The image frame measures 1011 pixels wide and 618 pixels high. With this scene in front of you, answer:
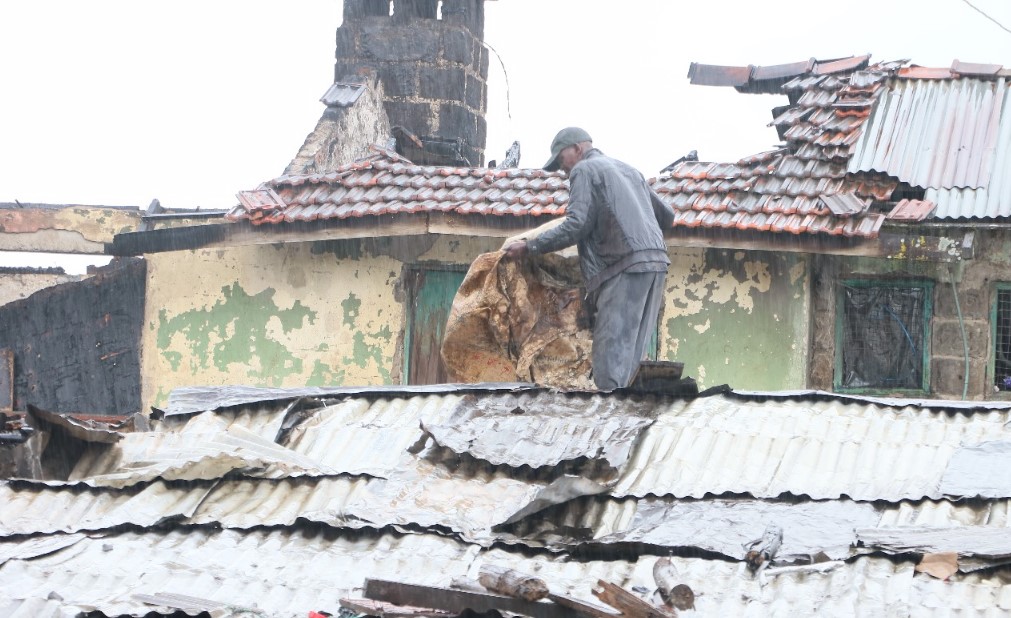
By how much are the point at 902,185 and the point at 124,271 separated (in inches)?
305

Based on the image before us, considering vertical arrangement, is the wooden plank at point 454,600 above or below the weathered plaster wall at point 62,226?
below

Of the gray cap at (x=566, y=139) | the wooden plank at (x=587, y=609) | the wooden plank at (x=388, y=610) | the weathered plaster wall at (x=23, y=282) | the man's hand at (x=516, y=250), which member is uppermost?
the gray cap at (x=566, y=139)

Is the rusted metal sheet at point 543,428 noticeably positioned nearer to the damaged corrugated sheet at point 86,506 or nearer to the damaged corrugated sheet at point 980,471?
the damaged corrugated sheet at point 86,506

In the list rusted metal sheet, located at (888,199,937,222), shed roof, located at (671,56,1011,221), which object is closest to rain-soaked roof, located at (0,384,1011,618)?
rusted metal sheet, located at (888,199,937,222)

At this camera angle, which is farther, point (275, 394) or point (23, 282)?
point (23, 282)

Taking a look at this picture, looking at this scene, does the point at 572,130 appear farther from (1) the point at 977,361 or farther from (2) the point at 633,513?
(1) the point at 977,361

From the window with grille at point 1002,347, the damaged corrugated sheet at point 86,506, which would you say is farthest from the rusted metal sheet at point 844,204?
the damaged corrugated sheet at point 86,506

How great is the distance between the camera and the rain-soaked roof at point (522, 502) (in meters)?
4.41

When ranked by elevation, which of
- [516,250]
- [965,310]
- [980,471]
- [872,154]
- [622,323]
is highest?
[872,154]

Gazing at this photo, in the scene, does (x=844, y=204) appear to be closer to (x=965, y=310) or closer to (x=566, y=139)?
(x=965, y=310)

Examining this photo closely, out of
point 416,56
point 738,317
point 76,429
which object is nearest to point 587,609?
point 76,429

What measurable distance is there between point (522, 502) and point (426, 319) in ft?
22.5

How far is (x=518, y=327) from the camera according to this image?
26.3ft

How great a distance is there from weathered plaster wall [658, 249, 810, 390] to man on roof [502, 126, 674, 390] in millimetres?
3862
